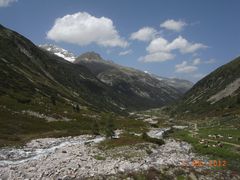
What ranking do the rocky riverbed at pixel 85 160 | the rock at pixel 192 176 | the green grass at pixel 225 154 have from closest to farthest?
the rock at pixel 192 176 < the rocky riverbed at pixel 85 160 < the green grass at pixel 225 154

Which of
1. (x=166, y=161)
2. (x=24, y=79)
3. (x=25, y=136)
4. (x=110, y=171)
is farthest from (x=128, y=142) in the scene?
(x=24, y=79)

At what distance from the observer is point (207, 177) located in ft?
126

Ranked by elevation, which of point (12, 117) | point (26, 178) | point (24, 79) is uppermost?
point (24, 79)

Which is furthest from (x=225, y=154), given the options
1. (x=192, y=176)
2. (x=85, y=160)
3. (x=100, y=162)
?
(x=85, y=160)

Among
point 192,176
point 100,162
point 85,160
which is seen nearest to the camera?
point 192,176

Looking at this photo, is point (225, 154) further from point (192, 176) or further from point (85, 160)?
point (85, 160)

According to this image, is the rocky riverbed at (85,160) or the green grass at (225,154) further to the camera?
the green grass at (225,154)

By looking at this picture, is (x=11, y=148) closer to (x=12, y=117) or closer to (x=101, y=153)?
(x=101, y=153)

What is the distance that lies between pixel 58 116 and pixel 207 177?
7346cm

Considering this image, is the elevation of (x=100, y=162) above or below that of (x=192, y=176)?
above

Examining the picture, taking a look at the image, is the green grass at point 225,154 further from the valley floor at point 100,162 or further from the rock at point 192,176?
the rock at point 192,176

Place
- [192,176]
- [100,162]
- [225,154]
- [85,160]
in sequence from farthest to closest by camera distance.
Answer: [225,154] → [85,160] → [100,162] → [192,176]

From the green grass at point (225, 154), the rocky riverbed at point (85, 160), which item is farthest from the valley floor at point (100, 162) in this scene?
the green grass at point (225, 154)

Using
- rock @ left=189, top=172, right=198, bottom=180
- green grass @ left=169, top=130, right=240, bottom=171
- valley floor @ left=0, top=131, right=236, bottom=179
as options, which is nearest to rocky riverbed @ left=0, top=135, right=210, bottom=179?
valley floor @ left=0, top=131, right=236, bottom=179
